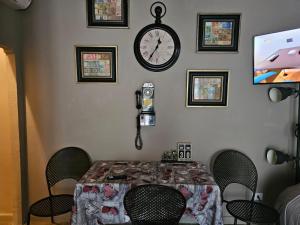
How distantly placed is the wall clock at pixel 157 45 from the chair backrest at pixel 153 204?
1279mm

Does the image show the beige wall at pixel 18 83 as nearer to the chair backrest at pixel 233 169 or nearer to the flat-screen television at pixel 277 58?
the chair backrest at pixel 233 169

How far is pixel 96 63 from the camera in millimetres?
2477

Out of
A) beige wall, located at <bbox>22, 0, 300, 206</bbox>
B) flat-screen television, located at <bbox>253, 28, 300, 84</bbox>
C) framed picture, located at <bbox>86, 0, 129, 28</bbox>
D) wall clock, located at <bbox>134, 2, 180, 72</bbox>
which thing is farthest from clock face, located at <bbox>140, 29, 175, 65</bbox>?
flat-screen television, located at <bbox>253, 28, 300, 84</bbox>

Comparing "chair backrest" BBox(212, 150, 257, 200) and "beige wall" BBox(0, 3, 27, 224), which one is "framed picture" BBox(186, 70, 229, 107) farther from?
"beige wall" BBox(0, 3, 27, 224)

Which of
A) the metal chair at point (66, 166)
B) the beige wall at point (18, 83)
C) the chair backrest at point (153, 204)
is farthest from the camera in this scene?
the metal chair at point (66, 166)

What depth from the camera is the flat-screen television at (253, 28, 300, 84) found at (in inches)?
87.7

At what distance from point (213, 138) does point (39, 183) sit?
1897 millimetres

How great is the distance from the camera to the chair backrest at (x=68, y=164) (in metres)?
2.44

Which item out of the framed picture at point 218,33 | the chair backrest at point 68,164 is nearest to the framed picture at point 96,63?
the chair backrest at point 68,164

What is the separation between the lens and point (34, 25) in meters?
2.45

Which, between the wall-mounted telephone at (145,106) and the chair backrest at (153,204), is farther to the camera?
the wall-mounted telephone at (145,106)

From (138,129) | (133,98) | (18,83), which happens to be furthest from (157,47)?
(18,83)

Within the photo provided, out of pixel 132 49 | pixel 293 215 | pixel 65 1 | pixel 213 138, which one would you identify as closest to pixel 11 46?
pixel 65 1

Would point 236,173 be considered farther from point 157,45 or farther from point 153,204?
point 157,45
